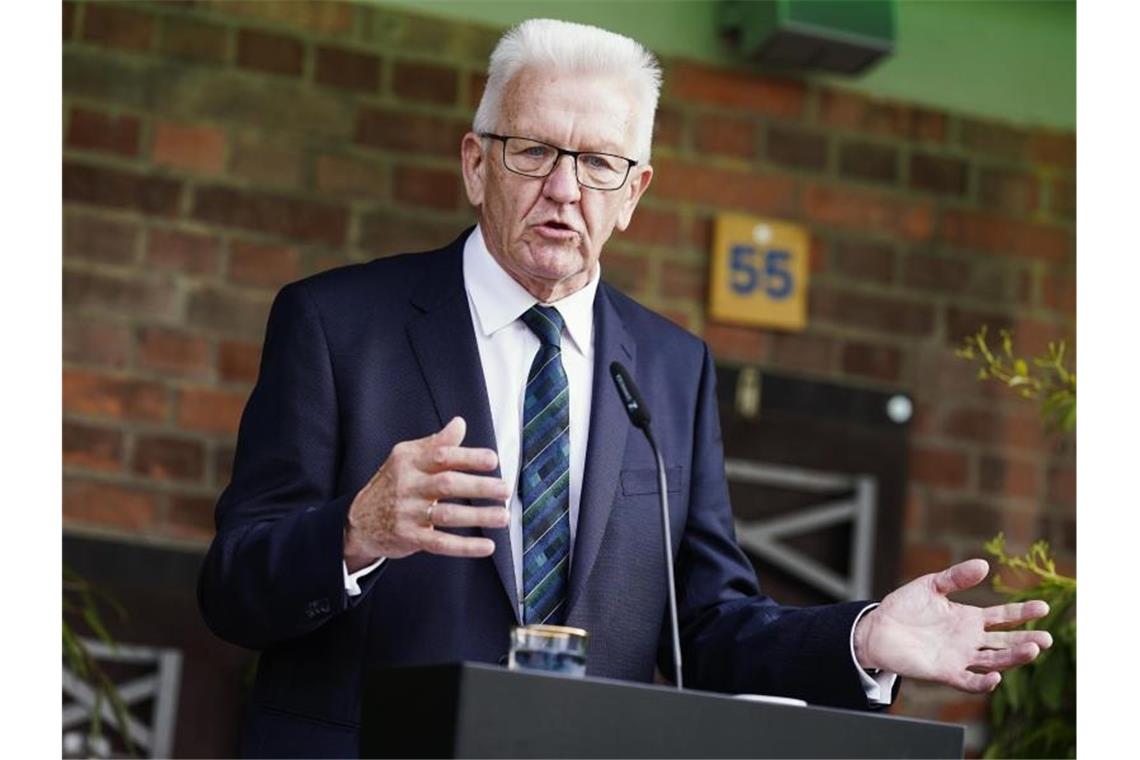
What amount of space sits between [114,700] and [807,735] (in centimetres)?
226

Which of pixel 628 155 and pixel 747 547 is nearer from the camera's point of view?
pixel 628 155

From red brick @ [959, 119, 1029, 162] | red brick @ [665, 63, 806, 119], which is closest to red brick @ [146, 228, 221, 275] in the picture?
red brick @ [665, 63, 806, 119]

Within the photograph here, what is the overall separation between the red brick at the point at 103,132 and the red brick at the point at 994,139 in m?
2.02

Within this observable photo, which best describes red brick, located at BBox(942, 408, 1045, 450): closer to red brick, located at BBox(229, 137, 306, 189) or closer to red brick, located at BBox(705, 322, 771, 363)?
red brick, located at BBox(705, 322, 771, 363)

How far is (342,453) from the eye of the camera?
2260 mm

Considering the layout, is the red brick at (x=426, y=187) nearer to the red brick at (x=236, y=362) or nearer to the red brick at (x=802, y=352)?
the red brick at (x=236, y=362)

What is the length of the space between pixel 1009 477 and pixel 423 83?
1700mm

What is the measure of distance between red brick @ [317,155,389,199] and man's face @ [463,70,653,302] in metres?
1.94

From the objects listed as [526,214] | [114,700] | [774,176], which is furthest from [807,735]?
[774,176]

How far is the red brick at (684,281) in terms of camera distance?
14.7 feet

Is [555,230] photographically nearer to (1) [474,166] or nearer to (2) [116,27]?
(1) [474,166]

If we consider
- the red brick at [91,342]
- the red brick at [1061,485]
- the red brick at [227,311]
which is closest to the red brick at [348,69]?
the red brick at [227,311]

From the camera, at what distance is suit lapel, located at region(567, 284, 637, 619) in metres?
2.26
